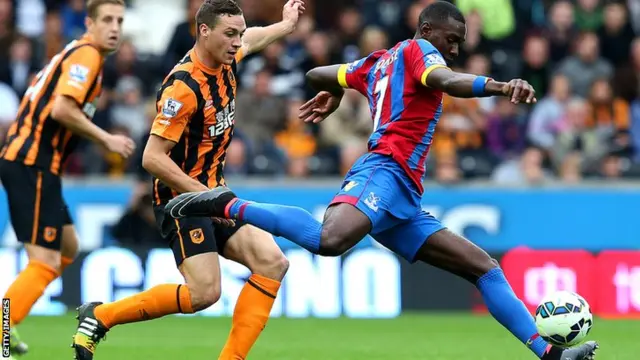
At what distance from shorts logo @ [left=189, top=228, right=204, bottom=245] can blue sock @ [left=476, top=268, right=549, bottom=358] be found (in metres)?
1.80

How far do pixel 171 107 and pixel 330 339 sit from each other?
422 centimetres

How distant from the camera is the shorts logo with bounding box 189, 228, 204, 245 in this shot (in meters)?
8.36

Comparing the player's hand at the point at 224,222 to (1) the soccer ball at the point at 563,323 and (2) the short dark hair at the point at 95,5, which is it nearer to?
(1) the soccer ball at the point at 563,323

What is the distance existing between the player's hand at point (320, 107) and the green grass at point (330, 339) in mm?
2008

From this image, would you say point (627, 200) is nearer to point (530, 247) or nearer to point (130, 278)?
point (530, 247)

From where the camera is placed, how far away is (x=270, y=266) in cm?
842

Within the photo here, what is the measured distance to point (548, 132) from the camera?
53.7 ft

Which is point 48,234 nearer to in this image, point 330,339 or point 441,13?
point 330,339

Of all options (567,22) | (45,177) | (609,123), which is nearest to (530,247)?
(609,123)

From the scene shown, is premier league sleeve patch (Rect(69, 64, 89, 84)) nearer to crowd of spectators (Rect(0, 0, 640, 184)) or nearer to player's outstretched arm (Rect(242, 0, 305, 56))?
player's outstretched arm (Rect(242, 0, 305, 56))

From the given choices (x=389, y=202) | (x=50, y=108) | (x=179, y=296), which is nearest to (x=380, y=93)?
(x=389, y=202)

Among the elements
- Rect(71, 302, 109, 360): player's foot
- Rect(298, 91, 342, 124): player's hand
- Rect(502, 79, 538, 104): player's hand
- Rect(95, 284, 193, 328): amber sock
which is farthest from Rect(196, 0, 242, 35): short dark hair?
Rect(502, 79, 538, 104): player's hand

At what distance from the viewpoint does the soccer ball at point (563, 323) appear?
26.8ft

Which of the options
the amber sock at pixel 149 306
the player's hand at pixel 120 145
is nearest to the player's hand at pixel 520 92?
the amber sock at pixel 149 306
